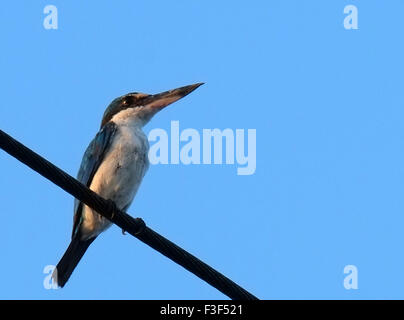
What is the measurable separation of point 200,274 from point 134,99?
14.5 ft

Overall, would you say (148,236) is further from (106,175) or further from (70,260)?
(70,260)

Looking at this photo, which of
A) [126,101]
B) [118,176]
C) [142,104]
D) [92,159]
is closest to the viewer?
[118,176]

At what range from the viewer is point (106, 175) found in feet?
28.8

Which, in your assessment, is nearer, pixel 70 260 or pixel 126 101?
pixel 70 260

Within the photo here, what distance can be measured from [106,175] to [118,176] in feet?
0.45

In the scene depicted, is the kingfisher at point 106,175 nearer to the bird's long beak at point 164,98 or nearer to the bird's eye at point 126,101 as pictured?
the bird's long beak at point 164,98

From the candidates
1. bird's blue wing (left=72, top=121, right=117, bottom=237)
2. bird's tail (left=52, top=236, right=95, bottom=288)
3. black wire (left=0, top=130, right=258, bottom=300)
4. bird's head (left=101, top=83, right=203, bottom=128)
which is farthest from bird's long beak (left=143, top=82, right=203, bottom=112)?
black wire (left=0, top=130, right=258, bottom=300)

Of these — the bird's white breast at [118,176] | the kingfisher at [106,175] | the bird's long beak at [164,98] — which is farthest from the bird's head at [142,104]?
the bird's white breast at [118,176]

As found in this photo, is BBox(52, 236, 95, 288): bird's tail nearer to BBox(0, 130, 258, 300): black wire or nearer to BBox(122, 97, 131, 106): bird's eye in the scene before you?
BBox(122, 97, 131, 106): bird's eye

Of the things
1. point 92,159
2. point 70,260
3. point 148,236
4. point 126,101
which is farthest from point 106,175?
point 148,236
